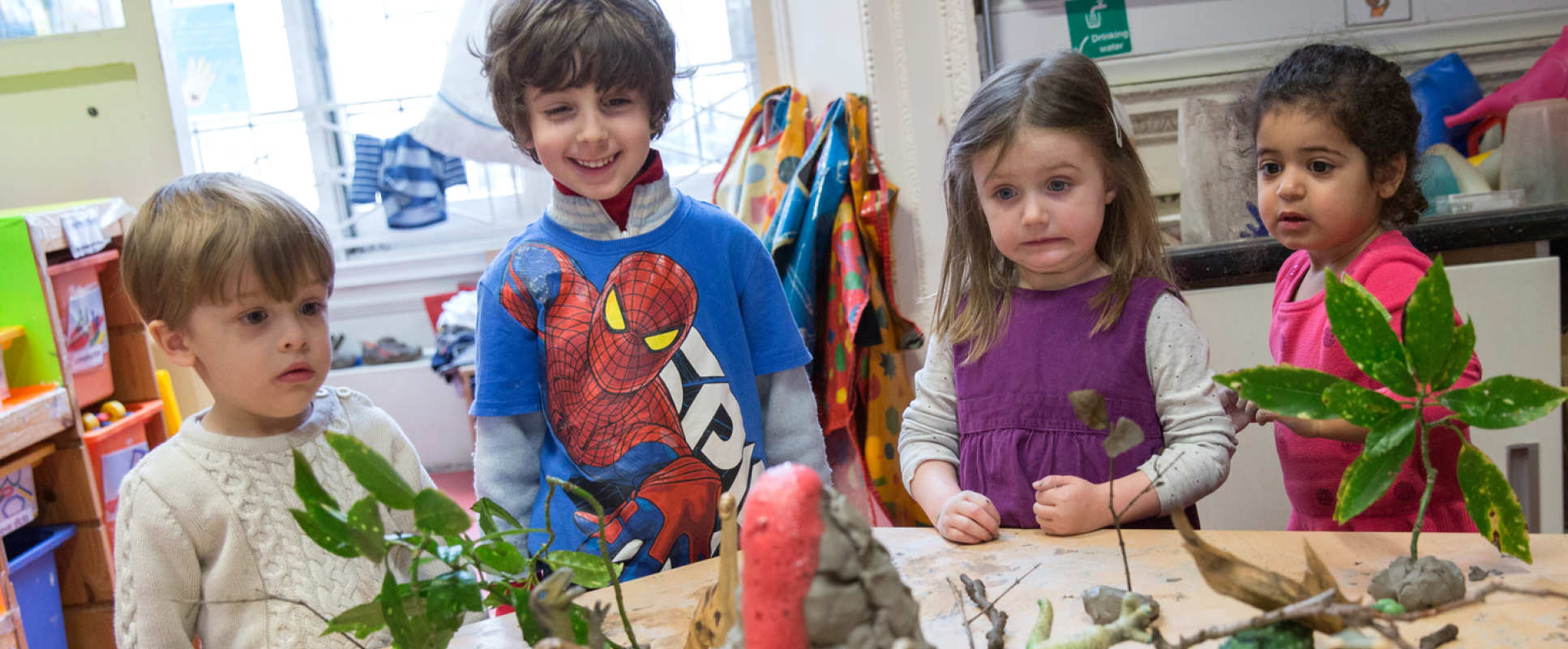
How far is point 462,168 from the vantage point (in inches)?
169

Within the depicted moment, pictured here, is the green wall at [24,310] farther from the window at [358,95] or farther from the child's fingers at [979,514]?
the child's fingers at [979,514]

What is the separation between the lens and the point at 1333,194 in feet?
4.61

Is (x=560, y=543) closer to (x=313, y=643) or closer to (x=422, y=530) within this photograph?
(x=313, y=643)

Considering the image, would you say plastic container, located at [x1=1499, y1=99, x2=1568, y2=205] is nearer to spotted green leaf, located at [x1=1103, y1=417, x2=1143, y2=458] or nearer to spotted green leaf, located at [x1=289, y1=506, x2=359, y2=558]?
spotted green leaf, located at [x1=1103, y1=417, x2=1143, y2=458]

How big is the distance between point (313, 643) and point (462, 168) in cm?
334

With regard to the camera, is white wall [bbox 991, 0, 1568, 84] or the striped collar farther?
white wall [bbox 991, 0, 1568, 84]

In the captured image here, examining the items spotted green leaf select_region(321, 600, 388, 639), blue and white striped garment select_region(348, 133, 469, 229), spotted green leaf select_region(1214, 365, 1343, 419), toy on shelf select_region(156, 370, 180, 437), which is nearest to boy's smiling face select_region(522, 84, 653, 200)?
spotted green leaf select_region(321, 600, 388, 639)

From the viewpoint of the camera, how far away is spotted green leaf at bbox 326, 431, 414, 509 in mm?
598

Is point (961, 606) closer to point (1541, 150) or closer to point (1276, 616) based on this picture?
point (1276, 616)

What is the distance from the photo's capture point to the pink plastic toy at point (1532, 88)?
2.25 metres

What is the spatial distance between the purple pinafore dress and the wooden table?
26 cm

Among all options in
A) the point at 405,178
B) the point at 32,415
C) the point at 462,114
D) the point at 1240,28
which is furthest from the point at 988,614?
the point at 405,178

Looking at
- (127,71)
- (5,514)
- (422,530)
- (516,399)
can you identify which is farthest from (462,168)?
(422,530)

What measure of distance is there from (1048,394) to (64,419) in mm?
2347
